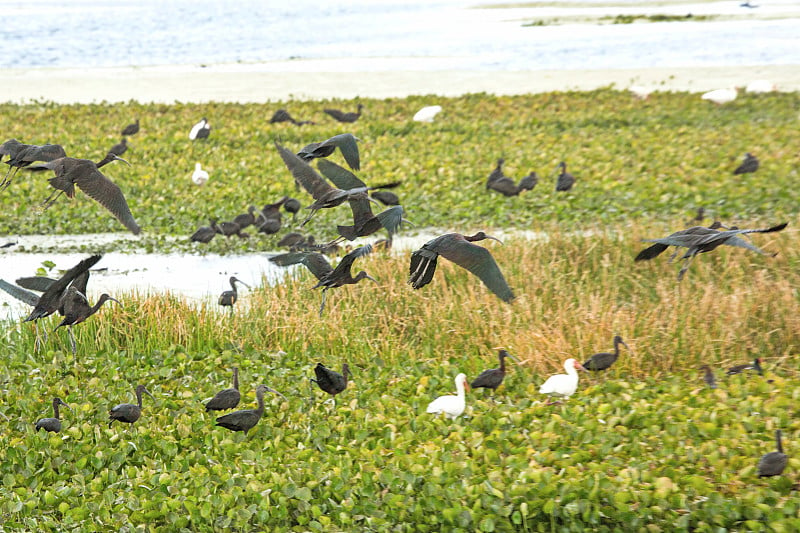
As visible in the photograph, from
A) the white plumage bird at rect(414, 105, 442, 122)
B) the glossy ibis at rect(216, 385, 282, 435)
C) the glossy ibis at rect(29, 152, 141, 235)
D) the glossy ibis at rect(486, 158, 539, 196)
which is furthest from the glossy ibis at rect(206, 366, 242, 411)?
the white plumage bird at rect(414, 105, 442, 122)

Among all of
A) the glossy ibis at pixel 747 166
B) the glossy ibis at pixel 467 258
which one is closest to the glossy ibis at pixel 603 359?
the glossy ibis at pixel 467 258

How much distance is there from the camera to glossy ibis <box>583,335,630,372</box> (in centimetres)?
668

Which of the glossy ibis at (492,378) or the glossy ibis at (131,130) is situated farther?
the glossy ibis at (131,130)

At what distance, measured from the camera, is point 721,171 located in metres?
13.5

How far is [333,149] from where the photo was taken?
5.21 metres

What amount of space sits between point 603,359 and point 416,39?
41.9m

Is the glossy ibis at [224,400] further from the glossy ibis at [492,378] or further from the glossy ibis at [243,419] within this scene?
the glossy ibis at [492,378]

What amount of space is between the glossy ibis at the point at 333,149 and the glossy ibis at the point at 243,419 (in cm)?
174

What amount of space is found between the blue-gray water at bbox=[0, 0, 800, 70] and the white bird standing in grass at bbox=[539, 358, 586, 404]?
24.6m

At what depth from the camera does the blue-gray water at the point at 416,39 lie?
111ft

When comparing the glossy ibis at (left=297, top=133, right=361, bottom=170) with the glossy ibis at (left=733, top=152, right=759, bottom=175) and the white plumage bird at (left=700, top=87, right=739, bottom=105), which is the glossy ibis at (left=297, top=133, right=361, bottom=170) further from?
the white plumage bird at (left=700, top=87, right=739, bottom=105)

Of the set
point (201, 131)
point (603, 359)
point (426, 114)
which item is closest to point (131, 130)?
point (201, 131)

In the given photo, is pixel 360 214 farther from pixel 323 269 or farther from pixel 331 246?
pixel 323 269

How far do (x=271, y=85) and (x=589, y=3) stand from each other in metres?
61.4
